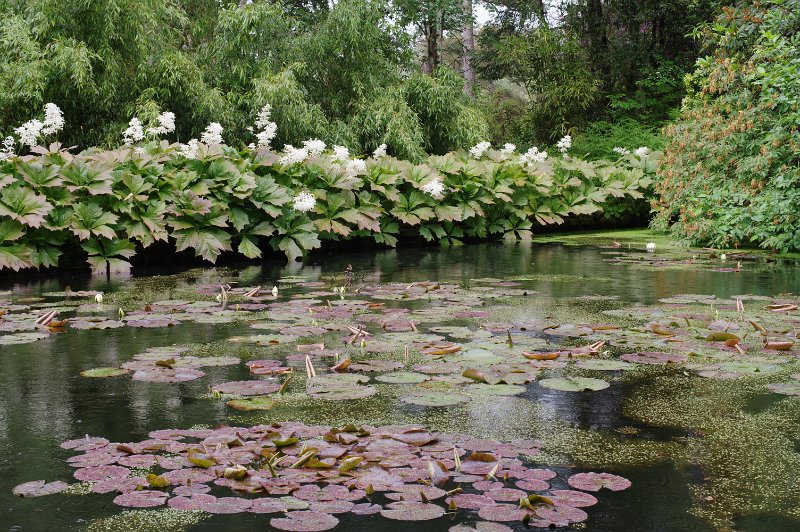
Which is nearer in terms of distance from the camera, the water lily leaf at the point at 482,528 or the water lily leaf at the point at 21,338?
the water lily leaf at the point at 482,528

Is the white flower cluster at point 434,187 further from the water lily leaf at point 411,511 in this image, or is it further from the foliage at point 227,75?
the water lily leaf at point 411,511

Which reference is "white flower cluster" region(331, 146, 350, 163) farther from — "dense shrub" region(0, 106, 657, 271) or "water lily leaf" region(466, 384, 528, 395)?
"water lily leaf" region(466, 384, 528, 395)

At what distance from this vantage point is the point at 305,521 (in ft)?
7.38

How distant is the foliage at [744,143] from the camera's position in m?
9.31

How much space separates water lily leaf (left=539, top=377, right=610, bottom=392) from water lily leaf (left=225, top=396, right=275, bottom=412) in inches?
46.6

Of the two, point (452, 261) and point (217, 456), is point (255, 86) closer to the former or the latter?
point (452, 261)

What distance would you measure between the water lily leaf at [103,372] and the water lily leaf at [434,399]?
140cm

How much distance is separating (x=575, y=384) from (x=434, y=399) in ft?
2.22

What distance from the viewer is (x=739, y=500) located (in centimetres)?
244

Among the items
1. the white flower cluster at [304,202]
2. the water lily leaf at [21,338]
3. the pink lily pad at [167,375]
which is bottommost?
the pink lily pad at [167,375]

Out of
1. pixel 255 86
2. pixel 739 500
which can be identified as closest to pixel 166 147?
pixel 255 86

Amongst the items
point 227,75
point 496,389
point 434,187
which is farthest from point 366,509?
point 227,75

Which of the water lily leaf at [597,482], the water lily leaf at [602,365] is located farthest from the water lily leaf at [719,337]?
the water lily leaf at [597,482]

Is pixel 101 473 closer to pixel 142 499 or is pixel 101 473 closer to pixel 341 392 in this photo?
pixel 142 499
